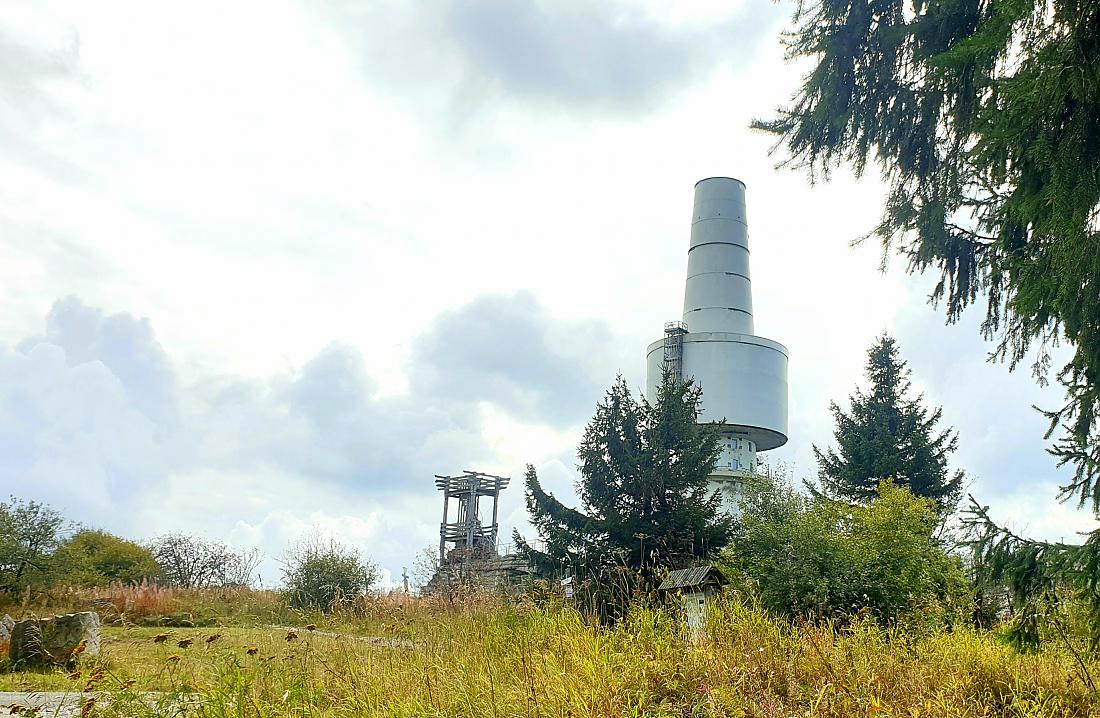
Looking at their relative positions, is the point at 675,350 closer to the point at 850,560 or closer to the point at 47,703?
the point at 850,560

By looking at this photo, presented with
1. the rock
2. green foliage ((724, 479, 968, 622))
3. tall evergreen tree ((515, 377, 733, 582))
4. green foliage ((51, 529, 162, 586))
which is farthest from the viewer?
green foliage ((51, 529, 162, 586))

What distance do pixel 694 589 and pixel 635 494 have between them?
884cm

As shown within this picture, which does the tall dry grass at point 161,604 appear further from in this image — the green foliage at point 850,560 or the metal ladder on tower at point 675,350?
the metal ladder on tower at point 675,350

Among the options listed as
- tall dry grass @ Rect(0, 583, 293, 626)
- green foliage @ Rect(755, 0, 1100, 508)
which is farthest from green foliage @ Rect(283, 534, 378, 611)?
green foliage @ Rect(755, 0, 1100, 508)

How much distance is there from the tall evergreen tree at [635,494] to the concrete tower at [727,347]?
22.1ft

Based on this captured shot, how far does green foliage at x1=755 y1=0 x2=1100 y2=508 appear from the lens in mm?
4320

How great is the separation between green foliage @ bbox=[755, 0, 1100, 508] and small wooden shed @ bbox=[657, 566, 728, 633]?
2.88 meters

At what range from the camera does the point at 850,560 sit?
1377cm

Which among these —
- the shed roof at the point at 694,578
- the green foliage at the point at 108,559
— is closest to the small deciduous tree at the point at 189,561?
the green foliage at the point at 108,559

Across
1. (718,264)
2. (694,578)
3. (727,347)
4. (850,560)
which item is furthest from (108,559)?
(718,264)

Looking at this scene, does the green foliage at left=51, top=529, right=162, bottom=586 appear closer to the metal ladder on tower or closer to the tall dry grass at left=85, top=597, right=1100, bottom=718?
the tall dry grass at left=85, top=597, right=1100, bottom=718

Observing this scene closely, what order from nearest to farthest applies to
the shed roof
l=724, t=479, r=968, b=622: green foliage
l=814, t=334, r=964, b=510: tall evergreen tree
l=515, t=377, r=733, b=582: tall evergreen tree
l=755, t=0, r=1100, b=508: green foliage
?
1. l=755, t=0, r=1100, b=508: green foliage
2. the shed roof
3. l=724, t=479, r=968, b=622: green foliage
4. l=515, t=377, r=733, b=582: tall evergreen tree
5. l=814, t=334, r=964, b=510: tall evergreen tree

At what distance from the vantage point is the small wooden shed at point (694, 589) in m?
6.38

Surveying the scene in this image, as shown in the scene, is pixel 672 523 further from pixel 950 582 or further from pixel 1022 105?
pixel 1022 105
